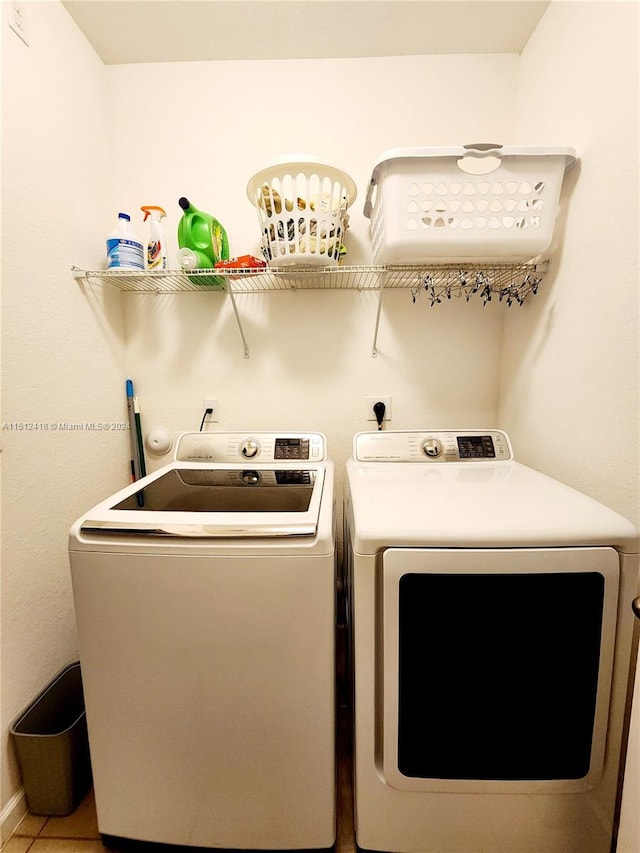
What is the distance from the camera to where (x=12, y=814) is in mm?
1072

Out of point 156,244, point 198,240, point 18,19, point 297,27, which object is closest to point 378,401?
point 198,240

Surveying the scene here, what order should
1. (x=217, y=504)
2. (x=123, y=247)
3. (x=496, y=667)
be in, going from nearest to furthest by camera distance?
(x=496, y=667), (x=217, y=504), (x=123, y=247)

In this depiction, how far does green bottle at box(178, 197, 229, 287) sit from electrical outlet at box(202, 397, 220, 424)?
1.80ft

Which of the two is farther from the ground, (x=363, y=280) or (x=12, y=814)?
(x=363, y=280)

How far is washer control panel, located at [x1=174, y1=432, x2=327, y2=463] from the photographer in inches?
57.7

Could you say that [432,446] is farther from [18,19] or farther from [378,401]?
[18,19]

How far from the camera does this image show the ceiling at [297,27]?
1.29 meters

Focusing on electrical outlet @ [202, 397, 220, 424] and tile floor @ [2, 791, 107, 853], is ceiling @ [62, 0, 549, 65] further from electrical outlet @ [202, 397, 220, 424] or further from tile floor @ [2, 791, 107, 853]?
tile floor @ [2, 791, 107, 853]

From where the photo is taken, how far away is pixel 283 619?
85 cm

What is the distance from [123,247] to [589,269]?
5.37 feet

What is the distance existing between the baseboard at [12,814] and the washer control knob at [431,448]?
1743mm

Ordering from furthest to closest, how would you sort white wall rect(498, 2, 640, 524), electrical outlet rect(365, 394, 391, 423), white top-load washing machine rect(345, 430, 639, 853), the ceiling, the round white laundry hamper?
electrical outlet rect(365, 394, 391, 423) → the ceiling → the round white laundry hamper → white wall rect(498, 2, 640, 524) → white top-load washing machine rect(345, 430, 639, 853)

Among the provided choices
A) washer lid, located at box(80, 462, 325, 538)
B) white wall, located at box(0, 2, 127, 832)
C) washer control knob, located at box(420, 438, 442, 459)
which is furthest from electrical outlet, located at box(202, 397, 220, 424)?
washer control knob, located at box(420, 438, 442, 459)

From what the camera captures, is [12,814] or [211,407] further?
[211,407]
